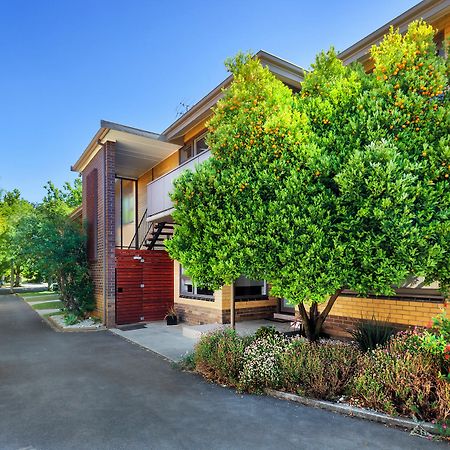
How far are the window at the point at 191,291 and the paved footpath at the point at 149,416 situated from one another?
14.3ft

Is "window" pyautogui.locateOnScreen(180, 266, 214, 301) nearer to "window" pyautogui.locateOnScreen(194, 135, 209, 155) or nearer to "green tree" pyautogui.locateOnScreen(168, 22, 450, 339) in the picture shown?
"window" pyautogui.locateOnScreen(194, 135, 209, 155)

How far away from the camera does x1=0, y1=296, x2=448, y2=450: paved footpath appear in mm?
4121

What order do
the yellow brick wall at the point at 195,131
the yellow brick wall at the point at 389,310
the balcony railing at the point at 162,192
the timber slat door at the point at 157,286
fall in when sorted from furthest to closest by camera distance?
the timber slat door at the point at 157,286, the yellow brick wall at the point at 195,131, the balcony railing at the point at 162,192, the yellow brick wall at the point at 389,310

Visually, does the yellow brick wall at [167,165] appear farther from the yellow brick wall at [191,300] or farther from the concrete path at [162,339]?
the concrete path at [162,339]

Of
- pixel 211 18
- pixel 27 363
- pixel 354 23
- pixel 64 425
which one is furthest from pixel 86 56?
pixel 64 425

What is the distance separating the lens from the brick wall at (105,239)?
486 inches

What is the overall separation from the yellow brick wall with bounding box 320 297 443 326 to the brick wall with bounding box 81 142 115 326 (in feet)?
23.6

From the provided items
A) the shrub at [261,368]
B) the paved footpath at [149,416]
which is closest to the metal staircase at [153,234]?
the paved footpath at [149,416]

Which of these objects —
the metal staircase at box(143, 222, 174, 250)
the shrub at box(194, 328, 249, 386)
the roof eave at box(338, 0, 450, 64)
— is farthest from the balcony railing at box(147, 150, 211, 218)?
the shrub at box(194, 328, 249, 386)

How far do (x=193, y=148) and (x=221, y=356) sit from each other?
28.1ft

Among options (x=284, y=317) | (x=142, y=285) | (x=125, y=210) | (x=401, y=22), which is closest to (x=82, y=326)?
(x=142, y=285)

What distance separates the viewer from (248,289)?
12000 millimetres

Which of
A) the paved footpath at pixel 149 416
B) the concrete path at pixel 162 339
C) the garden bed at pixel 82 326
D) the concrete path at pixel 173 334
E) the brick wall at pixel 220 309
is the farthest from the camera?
the garden bed at pixel 82 326

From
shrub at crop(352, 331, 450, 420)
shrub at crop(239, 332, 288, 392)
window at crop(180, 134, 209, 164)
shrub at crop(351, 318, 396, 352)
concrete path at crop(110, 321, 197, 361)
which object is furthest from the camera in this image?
window at crop(180, 134, 209, 164)
